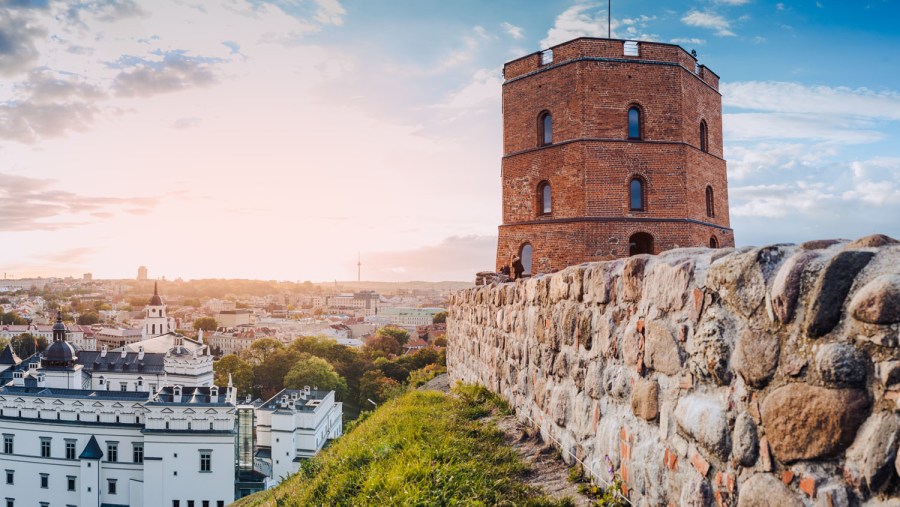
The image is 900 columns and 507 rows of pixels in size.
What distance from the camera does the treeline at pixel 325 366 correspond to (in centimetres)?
5678

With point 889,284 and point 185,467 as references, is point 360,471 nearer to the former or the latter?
point 889,284

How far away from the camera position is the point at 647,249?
2147 cm

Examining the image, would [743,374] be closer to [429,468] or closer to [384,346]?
[429,468]

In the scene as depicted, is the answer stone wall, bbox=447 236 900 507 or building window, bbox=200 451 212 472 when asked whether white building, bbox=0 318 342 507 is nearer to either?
building window, bbox=200 451 212 472

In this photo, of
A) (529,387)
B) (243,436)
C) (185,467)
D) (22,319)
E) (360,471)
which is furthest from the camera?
(22,319)

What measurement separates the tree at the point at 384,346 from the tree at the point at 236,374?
13259 millimetres

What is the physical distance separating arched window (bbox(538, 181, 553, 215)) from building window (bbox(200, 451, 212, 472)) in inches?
1014

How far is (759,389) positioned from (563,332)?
93.4 inches

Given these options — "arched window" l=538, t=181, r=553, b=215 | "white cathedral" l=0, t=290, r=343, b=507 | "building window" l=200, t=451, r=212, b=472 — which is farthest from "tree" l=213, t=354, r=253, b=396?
"arched window" l=538, t=181, r=553, b=215

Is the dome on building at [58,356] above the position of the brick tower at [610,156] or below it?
below

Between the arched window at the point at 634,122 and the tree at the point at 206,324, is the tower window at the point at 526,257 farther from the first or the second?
the tree at the point at 206,324

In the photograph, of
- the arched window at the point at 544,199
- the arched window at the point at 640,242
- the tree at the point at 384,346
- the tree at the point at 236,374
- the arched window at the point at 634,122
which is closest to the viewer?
the arched window at the point at 640,242

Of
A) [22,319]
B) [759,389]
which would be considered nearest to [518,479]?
[759,389]

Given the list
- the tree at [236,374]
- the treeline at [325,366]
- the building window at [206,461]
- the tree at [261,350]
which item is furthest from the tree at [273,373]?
the building window at [206,461]
